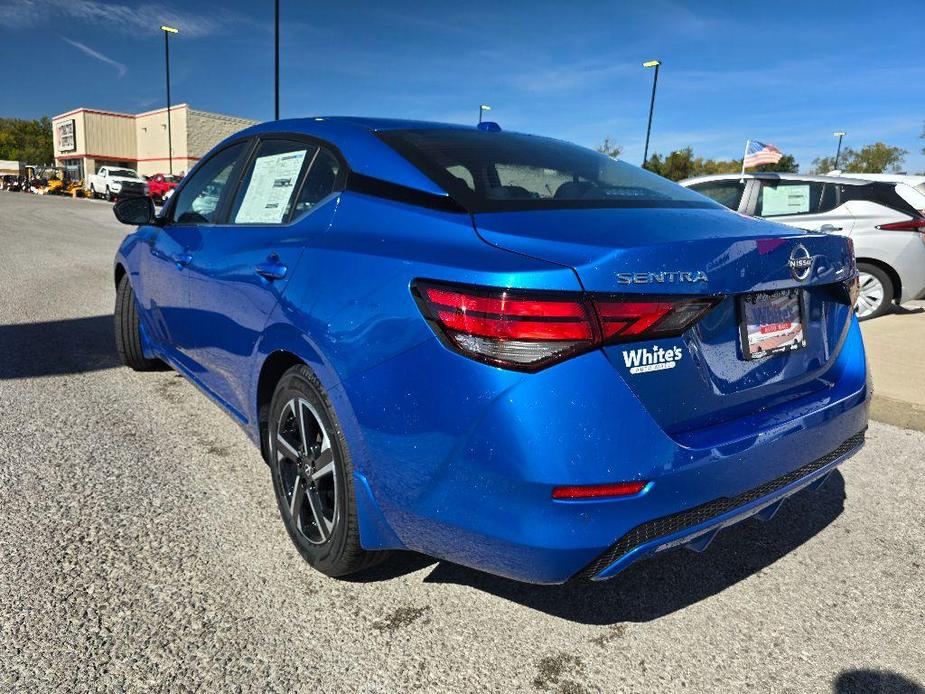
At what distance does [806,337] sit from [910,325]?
6.18m

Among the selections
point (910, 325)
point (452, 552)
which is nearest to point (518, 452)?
point (452, 552)

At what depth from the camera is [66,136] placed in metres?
64.6

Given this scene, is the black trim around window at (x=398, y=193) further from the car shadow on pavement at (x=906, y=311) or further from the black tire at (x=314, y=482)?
the car shadow on pavement at (x=906, y=311)

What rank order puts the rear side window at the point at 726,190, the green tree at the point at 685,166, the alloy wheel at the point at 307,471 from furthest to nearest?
the green tree at the point at 685,166
the rear side window at the point at 726,190
the alloy wheel at the point at 307,471

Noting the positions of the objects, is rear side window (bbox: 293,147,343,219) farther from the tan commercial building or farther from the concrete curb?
the tan commercial building

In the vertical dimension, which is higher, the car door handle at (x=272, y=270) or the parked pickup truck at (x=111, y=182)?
the parked pickup truck at (x=111, y=182)

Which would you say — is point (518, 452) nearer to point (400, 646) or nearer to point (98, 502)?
point (400, 646)

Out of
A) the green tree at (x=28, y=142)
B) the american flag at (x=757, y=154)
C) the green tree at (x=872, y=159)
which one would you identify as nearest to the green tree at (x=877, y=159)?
the green tree at (x=872, y=159)

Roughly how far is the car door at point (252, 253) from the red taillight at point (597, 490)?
3.82 ft

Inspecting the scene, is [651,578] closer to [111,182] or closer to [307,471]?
[307,471]

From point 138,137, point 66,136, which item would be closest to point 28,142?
point 66,136

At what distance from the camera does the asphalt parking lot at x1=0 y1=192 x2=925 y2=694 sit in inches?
74.1

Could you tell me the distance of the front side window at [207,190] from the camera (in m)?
3.19

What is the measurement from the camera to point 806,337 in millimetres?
2117
